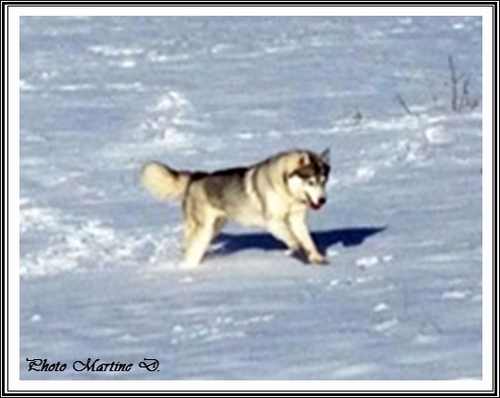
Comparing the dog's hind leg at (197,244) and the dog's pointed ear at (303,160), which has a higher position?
the dog's pointed ear at (303,160)

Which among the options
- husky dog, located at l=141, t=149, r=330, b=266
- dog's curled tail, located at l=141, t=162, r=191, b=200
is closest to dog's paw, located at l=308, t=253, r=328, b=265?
husky dog, located at l=141, t=149, r=330, b=266

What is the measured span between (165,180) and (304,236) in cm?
111

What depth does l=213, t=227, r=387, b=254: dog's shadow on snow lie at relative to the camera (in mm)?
10836

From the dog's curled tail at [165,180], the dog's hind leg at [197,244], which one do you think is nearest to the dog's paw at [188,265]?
the dog's hind leg at [197,244]

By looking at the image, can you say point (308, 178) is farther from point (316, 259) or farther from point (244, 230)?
point (244, 230)

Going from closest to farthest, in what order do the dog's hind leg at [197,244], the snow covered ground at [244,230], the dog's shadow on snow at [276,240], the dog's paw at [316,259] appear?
the snow covered ground at [244,230] → the dog's paw at [316,259] → the dog's hind leg at [197,244] → the dog's shadow on snow at [276,240]

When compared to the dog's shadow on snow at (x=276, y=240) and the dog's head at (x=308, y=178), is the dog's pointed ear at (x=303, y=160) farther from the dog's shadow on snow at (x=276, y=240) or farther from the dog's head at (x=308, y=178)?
the dog's shadow on snow at (x=276, y=240)

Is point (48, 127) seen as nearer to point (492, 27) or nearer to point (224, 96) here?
point (224, 96)

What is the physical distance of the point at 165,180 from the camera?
10.9 metres

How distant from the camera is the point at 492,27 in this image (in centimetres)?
1335

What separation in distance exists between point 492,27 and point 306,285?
4.56 meters

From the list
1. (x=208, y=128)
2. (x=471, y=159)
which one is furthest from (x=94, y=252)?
(x=208, y=128)

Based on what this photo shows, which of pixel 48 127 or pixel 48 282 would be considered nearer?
pixel 48 282

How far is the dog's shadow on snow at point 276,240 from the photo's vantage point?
10836 millimetres
